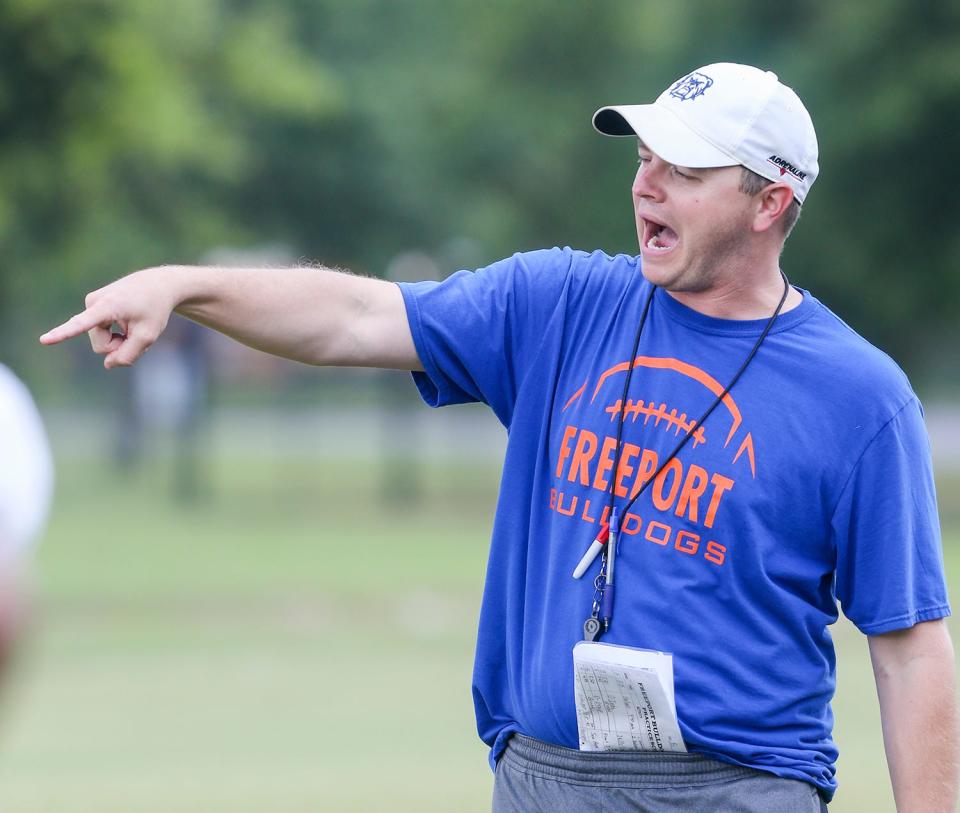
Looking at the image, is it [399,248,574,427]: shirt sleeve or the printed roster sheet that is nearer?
the printed roster sheet

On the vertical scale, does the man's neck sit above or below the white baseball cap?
below

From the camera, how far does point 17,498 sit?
1291mm

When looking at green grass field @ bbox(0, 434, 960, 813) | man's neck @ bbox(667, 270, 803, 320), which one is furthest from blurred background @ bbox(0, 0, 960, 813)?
man's neck @ bbox(667, 270, 803, 320)

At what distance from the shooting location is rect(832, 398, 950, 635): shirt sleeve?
11.1 ft

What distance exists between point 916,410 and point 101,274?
91.7 ft

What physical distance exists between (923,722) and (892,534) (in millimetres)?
389

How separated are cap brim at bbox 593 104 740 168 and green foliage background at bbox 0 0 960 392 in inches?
526

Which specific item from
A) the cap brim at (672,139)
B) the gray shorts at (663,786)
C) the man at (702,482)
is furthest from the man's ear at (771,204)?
the gray shorts at (663,786)

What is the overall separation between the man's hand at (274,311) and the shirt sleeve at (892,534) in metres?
1.05

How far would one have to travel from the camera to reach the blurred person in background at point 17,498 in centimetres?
113

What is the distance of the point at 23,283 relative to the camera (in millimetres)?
27266

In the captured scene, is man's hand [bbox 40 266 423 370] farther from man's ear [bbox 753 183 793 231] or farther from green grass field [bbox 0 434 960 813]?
man's ear [bbox 753 183 793 231]

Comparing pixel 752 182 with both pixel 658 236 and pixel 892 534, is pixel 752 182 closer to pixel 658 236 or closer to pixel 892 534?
pixel 658 236

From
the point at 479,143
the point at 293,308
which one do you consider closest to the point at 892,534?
the point at 293,308
